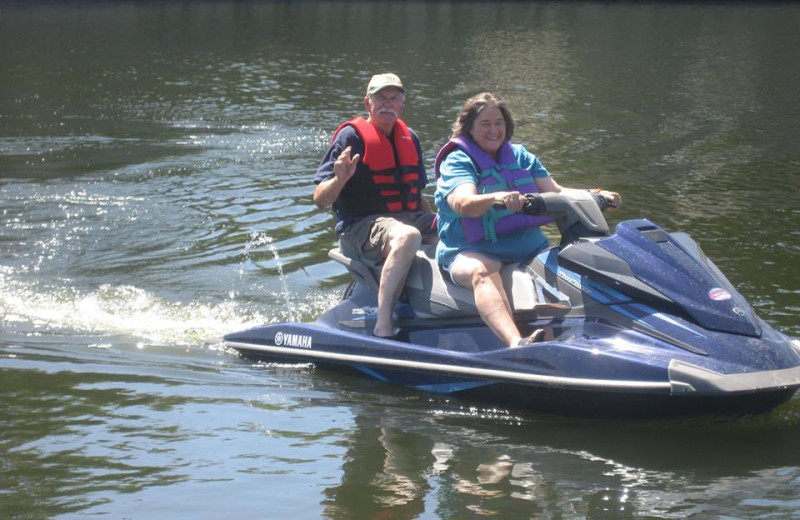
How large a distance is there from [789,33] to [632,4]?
12937mm

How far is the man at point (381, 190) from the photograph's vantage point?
607 centimetres

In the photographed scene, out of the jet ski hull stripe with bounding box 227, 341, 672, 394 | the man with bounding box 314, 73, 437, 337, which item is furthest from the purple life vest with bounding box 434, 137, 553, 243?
the jet ski hull stripe with bounding box 227, 341, 672, 394

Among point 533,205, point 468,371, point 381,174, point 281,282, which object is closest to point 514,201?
point 533,205

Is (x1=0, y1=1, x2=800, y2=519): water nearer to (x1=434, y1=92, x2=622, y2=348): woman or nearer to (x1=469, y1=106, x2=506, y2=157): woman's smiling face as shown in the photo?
(x1=434, y1=92, x2=622, y2=348): woman

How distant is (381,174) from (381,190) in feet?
0.31

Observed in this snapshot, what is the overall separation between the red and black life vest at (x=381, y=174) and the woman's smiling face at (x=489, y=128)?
656 millimetres

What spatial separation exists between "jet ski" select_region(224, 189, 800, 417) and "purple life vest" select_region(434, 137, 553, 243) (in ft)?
0.68

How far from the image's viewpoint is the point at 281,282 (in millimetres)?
8086

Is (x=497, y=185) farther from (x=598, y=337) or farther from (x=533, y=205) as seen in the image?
(x=598, y=337)

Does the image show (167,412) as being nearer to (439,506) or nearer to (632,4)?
(439,506)

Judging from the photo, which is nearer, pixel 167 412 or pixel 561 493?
pixel 561 493

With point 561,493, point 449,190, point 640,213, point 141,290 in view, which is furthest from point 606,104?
point 561,493

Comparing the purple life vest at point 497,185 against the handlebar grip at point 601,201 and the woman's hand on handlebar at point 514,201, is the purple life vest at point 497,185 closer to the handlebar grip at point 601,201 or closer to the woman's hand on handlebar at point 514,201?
the handlebar grip at point 601,201

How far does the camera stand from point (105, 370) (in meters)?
6.45
